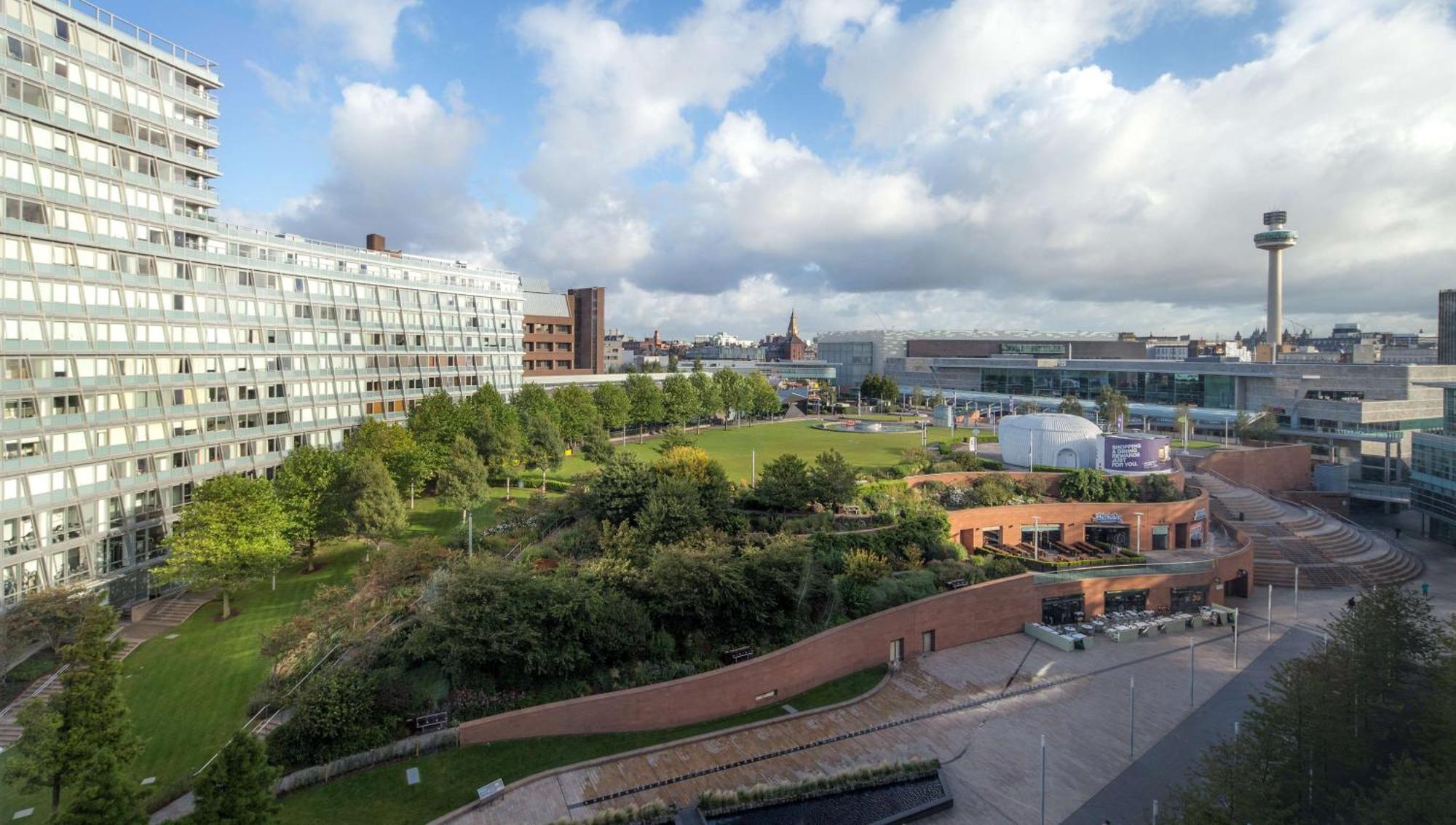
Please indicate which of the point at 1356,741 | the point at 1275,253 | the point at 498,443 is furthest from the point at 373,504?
the point at 1275,253

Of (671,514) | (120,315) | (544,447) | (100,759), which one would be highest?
(120,315)

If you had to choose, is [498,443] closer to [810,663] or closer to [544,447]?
[544,447]

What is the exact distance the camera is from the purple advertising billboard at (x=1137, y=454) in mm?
45000

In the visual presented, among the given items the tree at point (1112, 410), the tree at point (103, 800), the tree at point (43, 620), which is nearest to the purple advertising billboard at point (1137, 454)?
the tree at point (1112, 410)

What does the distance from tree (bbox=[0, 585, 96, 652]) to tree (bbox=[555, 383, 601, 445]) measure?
34.3m

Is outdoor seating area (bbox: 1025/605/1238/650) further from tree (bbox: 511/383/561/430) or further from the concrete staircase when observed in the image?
tree (bbox: 511/383/561/430)

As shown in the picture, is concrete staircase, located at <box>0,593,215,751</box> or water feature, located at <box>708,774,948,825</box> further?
concrete staircase, located at <box>0,593,215,751</box>

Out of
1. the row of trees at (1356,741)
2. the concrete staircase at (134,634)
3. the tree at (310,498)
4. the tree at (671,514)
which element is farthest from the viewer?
the tree at (310,498)

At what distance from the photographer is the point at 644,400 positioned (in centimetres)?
7688

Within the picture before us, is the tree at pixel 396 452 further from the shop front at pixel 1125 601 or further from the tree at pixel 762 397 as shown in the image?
the tree at pixel 762 397

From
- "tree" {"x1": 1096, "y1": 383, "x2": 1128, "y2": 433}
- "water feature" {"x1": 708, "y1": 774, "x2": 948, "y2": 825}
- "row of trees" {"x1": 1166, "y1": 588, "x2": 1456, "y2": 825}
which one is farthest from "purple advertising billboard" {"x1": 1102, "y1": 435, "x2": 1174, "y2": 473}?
"water feature" {"x1": 708, "y1": 774, "x2": 948, "y2": 825}

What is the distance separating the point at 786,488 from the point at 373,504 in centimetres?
2078

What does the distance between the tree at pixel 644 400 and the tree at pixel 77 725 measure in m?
59.1

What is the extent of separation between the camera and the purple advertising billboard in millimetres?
45000
